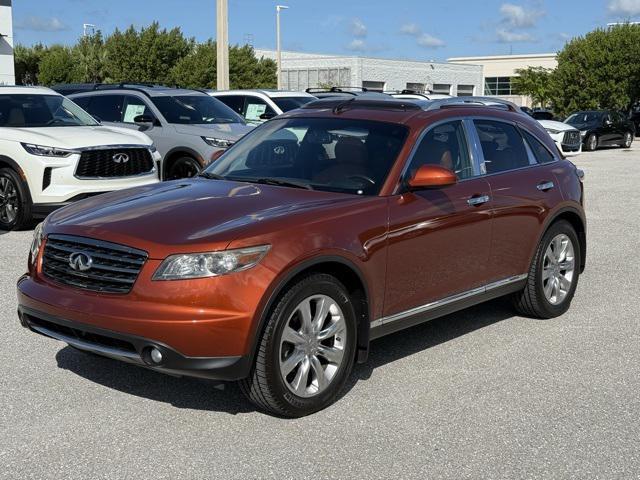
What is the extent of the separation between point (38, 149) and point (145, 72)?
52.1m

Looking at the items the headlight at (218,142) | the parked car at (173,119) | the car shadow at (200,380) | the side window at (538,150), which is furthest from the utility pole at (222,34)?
the car shadow at (200,380)

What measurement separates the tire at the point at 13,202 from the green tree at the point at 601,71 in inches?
1675

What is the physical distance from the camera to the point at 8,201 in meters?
10.8

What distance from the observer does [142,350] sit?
4.45 meters

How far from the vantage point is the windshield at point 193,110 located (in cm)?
1385

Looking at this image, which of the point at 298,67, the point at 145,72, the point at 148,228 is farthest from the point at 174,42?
the point at 148,228

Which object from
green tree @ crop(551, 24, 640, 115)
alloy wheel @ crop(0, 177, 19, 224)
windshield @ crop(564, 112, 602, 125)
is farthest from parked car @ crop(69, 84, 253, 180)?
green tree @ crop(551, 24, 640, 115)

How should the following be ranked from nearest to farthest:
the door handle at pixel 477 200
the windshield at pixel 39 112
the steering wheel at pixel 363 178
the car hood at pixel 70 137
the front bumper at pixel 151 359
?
A: the front bumper at pixel 151 359 < the steering wheel at pixel 363 178 < the door handle at pixel 477 200 < the car hood at pixel 70 137 < the windshield at pixel 39 112

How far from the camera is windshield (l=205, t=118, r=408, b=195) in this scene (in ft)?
18.2

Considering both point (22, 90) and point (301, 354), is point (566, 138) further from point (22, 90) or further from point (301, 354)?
point (301, 354)

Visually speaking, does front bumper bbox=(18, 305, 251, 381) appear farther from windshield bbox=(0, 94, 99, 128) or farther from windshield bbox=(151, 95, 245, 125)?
windshield bbox=(151, 95, 245, 125)

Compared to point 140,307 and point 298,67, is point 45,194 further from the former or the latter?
point 298,67

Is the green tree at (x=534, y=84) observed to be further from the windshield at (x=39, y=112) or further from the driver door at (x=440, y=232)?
the driver door at (x=440, y=232)

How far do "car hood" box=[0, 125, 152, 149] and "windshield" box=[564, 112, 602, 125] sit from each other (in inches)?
961
